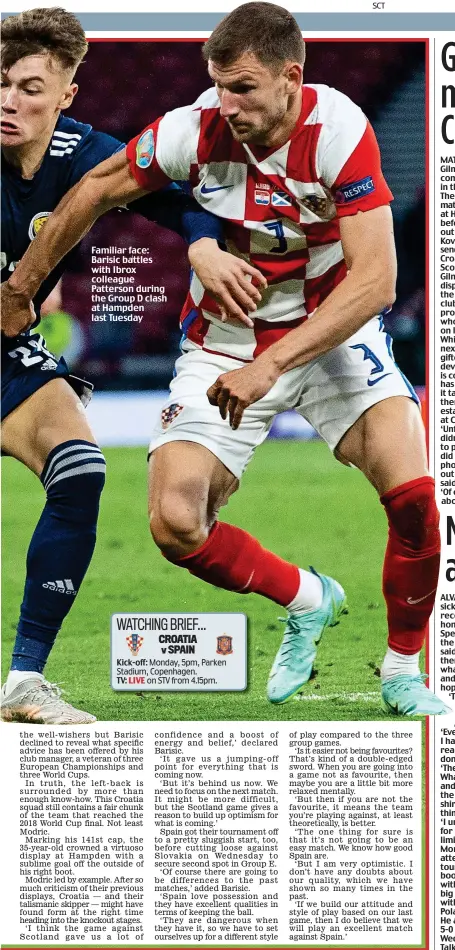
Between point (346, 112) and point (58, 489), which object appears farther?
point (58, 489)

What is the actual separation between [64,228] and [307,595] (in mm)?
1260

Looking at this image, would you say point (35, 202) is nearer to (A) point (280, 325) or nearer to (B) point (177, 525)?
(A) point (280, 325)

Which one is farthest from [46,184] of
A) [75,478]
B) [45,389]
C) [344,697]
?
[344,697]

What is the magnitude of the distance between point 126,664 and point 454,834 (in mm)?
1037

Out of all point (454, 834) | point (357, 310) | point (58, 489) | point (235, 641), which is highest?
point (357, 310)

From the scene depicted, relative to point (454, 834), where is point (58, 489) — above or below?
above

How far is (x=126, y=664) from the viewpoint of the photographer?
299 cm

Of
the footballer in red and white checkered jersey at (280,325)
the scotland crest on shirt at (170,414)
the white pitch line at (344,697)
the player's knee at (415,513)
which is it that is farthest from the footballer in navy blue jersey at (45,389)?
the player's knee at (415,513)

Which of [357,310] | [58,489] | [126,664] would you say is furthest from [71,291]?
[126,664]

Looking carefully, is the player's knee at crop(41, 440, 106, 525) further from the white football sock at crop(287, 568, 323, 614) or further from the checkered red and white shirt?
the white football sock at crop(287, 568, 323, 614)

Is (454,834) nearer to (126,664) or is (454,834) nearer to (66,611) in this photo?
(126,664)

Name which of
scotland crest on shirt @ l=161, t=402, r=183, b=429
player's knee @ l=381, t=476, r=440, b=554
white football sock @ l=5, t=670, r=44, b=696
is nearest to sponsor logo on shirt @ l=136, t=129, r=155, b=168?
scotland crest on shirt @ l=161, t=402, r=183, b=429

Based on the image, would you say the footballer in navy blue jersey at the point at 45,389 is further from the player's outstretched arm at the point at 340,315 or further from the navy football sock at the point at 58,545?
the player's outstretched arm at the point at 340,315

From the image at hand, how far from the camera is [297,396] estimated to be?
113 inches
